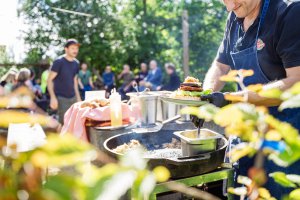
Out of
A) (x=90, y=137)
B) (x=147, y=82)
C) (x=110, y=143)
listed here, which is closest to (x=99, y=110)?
(x=90, y=137)

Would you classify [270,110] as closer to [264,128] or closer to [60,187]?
[264,128]

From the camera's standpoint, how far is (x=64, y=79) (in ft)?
18.8

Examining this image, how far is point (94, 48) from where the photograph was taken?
14.8 metres

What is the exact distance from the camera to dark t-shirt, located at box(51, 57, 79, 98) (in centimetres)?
567

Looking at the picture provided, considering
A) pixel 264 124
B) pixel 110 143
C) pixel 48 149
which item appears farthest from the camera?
pixel 110 143

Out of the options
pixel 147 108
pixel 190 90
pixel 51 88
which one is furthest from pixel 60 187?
pixel 51 88

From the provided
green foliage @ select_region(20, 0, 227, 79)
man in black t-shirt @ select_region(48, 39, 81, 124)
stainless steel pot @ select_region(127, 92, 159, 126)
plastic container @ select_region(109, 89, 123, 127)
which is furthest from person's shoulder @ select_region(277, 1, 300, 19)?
green foliage @ select_region(20, 0, 227, 79)

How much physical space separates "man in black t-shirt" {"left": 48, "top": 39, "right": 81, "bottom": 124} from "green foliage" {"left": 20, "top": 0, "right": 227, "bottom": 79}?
9021 millimetres

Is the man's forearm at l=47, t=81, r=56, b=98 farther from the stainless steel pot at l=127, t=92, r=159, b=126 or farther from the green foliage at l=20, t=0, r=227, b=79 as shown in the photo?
the green foliage at l=20, t=0, r=227, b=79

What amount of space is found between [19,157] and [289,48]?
1600 millimetres

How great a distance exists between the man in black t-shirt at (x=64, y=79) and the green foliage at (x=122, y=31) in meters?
9.02

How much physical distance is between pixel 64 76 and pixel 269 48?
172 inches

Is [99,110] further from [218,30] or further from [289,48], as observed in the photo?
[218,30]

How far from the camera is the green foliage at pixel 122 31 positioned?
14906 mm
